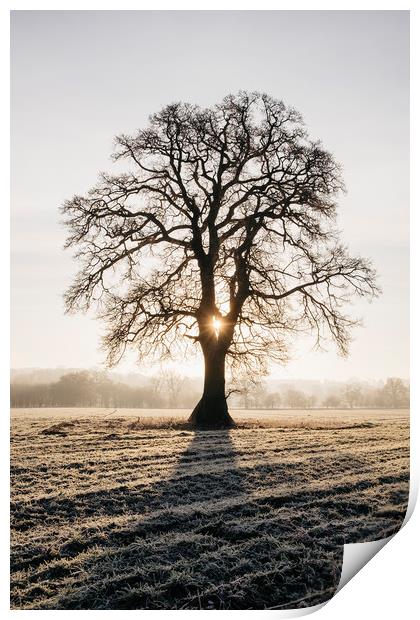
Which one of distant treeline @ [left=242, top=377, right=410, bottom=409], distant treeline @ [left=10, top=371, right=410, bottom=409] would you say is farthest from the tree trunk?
distant treeline @ [left=242, top=377, right=410, bottom=409]

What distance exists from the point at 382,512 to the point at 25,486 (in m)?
5.22

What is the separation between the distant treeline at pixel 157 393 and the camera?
1752cm

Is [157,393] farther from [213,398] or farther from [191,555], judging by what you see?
[191,555]

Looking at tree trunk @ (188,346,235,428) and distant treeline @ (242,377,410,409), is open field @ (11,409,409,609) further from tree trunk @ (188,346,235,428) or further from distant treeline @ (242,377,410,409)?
distant treeline @ (242,377,410,409)

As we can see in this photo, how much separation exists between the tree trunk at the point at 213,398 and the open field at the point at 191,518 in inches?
157

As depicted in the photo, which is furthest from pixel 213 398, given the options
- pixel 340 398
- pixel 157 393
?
pixel 340 398

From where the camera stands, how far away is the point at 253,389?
17609 mm

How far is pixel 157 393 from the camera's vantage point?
19.7 m

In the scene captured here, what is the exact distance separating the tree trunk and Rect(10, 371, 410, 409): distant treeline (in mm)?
521

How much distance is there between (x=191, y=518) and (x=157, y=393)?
40.6 feet

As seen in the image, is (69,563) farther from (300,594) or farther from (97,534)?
(300,594)

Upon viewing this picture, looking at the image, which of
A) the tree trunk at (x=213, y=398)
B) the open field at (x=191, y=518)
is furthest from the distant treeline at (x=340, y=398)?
the open field at (x=191, y=518)
